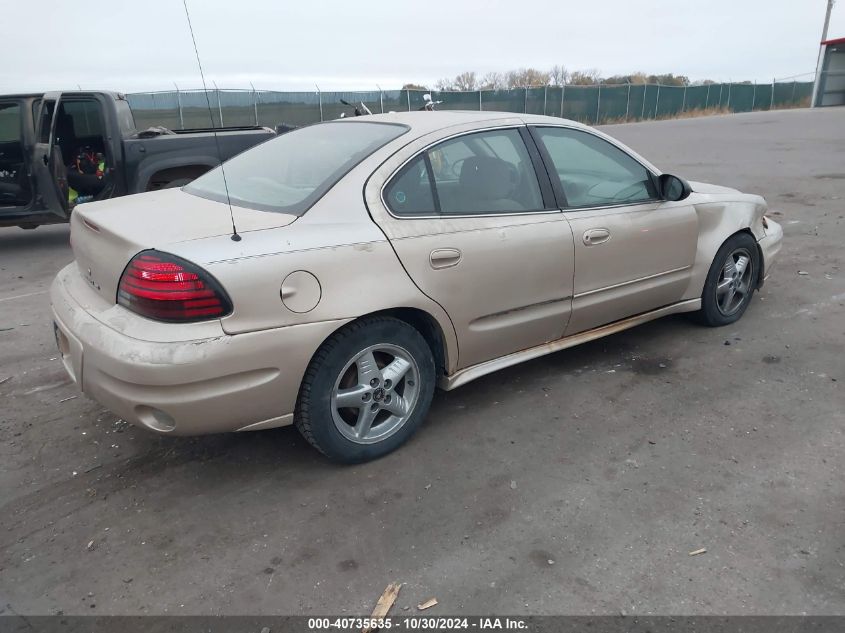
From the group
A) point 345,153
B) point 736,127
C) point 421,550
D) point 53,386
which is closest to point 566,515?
point 421,550

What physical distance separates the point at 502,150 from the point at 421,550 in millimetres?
2145

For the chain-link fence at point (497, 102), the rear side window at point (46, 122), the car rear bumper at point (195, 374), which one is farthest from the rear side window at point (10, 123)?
→ the car rear bumper at point (195, 374)

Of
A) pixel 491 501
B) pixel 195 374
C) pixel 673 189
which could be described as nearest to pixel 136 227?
pixel 195 374

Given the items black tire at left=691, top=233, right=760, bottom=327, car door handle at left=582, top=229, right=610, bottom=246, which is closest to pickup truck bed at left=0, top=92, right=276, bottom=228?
car door handle at left=582, top=229, right=610, bottom=246

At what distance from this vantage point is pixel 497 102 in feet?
104

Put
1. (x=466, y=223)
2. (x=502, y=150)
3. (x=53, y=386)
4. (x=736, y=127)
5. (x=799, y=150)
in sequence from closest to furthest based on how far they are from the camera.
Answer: (x=466, y=223)
(x=502, y=150)
(x=53, y=386)
(x=799, y=150)
(x=736, y=127)

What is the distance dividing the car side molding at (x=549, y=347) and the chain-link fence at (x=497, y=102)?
8041mm

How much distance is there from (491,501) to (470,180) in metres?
1.62

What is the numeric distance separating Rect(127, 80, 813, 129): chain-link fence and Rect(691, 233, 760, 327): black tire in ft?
26.5

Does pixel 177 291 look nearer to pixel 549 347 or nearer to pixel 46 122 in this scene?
pixel 549 347

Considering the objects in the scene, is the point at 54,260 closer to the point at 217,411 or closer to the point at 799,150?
the point at 217,411

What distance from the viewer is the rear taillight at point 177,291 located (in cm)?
262

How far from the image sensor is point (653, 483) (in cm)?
303

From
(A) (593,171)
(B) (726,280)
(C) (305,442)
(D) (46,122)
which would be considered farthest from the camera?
(D) (46,122)
